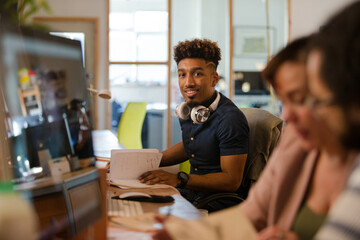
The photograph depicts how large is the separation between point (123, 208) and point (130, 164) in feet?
1.48

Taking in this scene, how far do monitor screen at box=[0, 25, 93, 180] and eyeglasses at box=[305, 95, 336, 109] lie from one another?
54 centimetres

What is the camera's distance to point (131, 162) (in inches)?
74.1

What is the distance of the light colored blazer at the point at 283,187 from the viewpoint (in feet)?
3.47

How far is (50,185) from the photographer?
98cm

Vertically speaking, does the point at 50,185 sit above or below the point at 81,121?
below

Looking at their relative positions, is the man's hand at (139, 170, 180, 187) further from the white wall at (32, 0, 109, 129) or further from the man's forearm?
the white wall at (32, 0, 109, 129)

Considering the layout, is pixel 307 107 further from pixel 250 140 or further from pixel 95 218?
pixel 250 140

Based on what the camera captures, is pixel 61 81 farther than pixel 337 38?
Yes

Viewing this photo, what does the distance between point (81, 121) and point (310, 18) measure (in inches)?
253

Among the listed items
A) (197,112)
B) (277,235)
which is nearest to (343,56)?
(277,235)

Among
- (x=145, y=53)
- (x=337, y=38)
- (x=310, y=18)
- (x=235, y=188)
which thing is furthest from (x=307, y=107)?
(x=310, y=18)

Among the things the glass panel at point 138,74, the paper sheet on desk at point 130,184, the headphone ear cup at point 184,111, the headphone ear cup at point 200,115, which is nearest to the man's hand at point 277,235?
the paper sheet on desk at point 130,184

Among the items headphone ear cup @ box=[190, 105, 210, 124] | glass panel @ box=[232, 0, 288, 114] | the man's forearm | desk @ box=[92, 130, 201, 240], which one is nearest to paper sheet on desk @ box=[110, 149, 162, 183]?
desk @ box=[92, 130, 201, 240]

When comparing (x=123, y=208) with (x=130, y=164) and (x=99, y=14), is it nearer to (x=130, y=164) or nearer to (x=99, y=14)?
(x=130, y=164)
